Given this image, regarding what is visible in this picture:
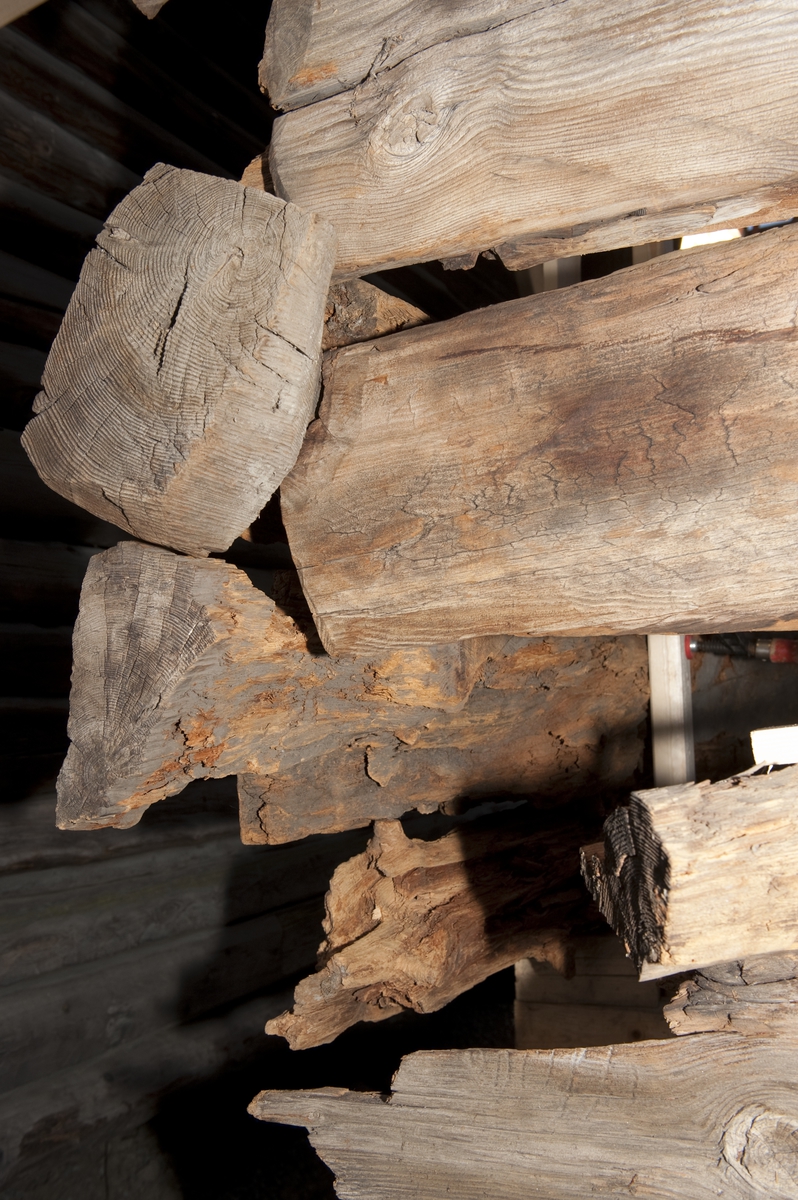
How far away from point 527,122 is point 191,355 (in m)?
0.57

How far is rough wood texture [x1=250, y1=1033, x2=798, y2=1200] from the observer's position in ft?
4.09

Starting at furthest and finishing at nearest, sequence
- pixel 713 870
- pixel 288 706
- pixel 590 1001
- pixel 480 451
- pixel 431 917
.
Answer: pixel 590 1001 < pixel 431 917 < pixel 288 706 < pixel 480 451 < pixel 713 870

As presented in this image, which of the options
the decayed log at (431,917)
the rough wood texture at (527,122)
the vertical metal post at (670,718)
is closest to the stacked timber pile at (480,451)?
the rough wood texture at (527,122)

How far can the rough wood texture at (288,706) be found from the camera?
4.21 ft

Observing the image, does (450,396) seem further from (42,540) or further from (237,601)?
(42,540)

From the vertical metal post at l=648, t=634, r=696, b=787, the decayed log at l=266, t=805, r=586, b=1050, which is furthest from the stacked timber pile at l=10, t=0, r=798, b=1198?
the vertical metal post at l=648, t=634, r=696, b=787

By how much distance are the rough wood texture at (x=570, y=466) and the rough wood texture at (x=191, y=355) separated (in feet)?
0.45

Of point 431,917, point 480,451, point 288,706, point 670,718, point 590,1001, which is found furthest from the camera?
point 590,1001

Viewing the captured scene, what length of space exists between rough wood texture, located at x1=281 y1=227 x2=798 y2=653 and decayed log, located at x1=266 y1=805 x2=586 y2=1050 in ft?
2.62

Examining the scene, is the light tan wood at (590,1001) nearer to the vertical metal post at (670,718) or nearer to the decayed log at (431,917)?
the decayed log at (431,917)

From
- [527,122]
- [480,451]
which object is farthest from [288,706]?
[527,122]

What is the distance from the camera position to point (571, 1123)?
1358 millimetres

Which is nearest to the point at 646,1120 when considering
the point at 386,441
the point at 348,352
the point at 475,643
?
the point at 475,643

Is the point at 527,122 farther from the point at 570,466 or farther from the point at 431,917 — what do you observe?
the point at 431,917
